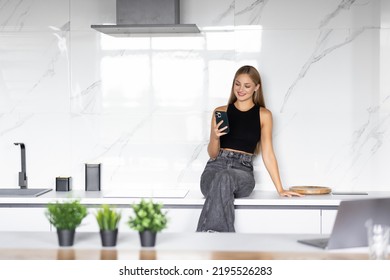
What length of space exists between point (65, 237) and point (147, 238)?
0.32 metres

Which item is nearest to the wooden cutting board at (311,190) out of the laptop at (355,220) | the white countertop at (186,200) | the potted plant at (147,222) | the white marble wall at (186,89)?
the white countertop at (186,200)

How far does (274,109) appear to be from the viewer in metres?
4.68

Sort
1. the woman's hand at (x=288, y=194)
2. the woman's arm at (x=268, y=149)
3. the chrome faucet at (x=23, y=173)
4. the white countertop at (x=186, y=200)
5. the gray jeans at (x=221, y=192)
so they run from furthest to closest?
the chrome faucet at (x=23, y=173)
the woman's arm at (x=268, y=149)
the woman's hand at (x=288, y=194)
the white countertop at (x=186, y=200)
the gray jeans at (x=221, y=192)

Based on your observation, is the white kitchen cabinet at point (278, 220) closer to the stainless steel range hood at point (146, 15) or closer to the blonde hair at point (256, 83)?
the blonde hair at point (256, 83)

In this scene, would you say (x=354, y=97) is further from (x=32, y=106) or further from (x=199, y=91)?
(x=32, y=106)

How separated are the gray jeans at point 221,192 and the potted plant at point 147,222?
58.8 inches

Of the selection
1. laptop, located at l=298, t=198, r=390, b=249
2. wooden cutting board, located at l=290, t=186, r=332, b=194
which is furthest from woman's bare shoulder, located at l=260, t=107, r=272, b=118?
laptop, located at l=298, t=198, r=390, b=249

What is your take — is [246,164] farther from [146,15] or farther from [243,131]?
[146,15]

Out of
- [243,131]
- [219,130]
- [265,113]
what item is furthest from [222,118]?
[265,113]

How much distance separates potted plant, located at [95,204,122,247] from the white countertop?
1.55m

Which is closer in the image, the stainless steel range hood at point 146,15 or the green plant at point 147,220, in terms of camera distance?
the green plant at point 147,220

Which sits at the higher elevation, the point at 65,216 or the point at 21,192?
the point at 65,216

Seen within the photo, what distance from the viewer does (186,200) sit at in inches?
167

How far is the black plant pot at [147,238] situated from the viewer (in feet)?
8.32
